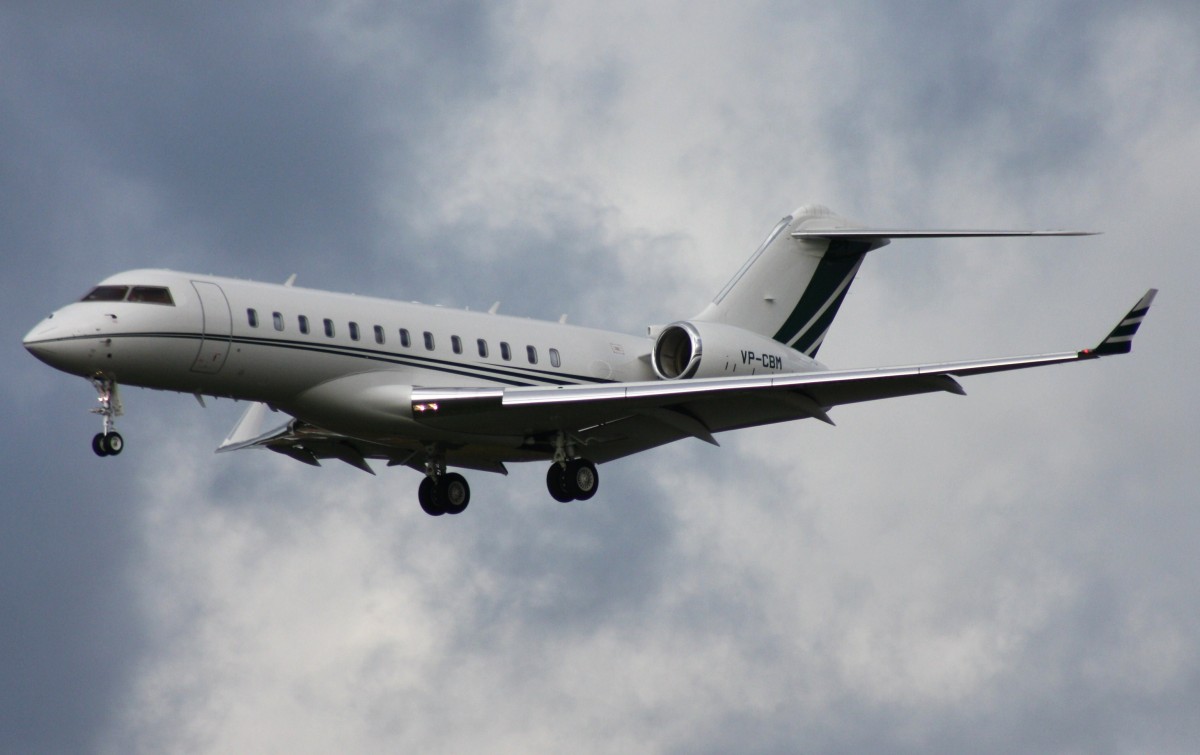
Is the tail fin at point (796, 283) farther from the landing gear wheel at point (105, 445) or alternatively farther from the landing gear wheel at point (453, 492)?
the landing gear wheel at point (105, 445)

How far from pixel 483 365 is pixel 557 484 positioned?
2.48 m

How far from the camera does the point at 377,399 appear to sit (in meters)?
27.8

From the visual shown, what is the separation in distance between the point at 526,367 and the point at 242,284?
16.0 feet

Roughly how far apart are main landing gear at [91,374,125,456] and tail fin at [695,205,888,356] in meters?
10.9

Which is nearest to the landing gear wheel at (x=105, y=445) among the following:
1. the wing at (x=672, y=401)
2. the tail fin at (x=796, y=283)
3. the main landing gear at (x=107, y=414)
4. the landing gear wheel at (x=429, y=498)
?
the main landing gear at (x=107, y=414)

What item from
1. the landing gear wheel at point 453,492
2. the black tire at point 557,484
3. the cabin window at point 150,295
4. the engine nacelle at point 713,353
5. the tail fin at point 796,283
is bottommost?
the black tire at point 557,484

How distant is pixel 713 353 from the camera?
30203mm

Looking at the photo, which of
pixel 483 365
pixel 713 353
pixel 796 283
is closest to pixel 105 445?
pixel 483 365

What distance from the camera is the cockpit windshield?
26406 mm

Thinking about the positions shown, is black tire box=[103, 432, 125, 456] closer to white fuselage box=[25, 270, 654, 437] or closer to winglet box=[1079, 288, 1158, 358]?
white fuselage box=[25, 270, 654, 437]

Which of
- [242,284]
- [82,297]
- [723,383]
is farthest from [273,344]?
[723,383]

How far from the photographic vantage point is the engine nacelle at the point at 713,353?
30156 millimetres

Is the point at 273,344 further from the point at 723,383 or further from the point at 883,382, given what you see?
the point at 883,382

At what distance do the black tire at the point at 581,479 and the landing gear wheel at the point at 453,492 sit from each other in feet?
7.29
